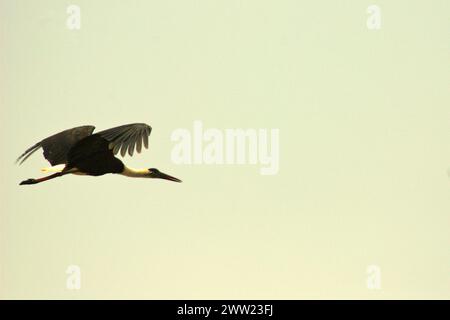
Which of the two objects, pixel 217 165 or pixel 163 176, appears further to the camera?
pixel 217 165

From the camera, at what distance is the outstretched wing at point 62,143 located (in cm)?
524

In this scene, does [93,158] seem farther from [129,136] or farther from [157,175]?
[157,175]

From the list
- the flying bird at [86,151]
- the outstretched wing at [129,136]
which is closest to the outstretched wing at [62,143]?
the flying bird at [86,151]

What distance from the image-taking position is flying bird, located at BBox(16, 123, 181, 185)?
4.95 metres

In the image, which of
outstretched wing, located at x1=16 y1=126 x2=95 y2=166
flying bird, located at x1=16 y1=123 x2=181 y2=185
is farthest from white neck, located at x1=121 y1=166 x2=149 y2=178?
outstretched wing, located at x1=16 y1=126 x2=95 y2=166

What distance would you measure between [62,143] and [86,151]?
23 centimetres

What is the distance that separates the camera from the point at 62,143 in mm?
5270

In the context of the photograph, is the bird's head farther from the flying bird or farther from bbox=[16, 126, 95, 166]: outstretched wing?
bbox=[16, 126, 95, 166]: outstretched wing

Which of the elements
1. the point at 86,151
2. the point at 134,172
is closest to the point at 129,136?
the point at 86,151

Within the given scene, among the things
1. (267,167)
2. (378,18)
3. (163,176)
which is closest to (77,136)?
(163,176)

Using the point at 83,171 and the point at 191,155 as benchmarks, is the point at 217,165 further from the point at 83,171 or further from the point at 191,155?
the point at 83,171

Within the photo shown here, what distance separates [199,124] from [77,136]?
1032 millimetres

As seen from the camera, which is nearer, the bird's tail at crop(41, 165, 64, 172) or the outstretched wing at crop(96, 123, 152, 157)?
the outstretched wing at crop(96, 123, 152, 157)
